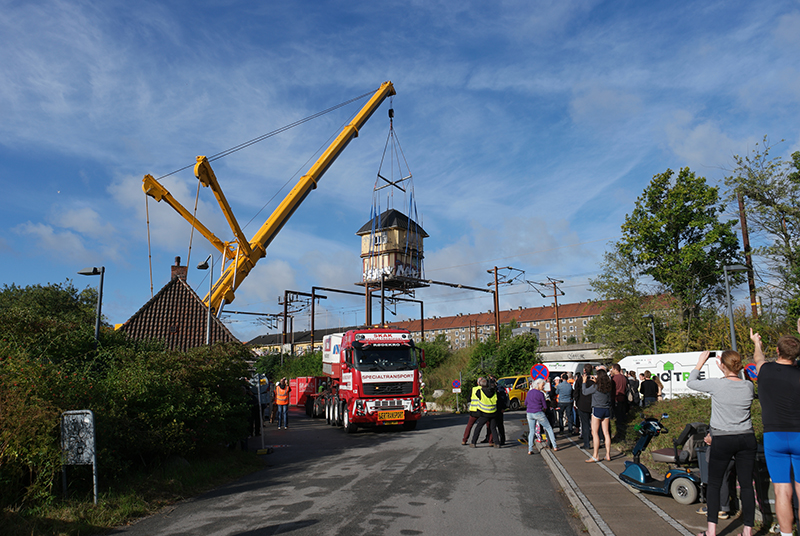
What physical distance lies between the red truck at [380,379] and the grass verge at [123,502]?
24.6ft

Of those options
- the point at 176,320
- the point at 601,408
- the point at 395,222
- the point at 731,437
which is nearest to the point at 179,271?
the point at 176,320

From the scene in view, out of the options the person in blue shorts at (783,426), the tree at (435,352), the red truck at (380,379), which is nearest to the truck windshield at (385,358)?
the red truck at (380,379)

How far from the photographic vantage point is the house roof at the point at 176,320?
2331 cm

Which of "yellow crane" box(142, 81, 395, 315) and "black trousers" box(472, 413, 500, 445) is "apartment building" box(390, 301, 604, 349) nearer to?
"yellow crane" box(142, 81, 395, 315)

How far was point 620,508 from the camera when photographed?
6.98 meters

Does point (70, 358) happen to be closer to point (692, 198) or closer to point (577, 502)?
point (577, 502)

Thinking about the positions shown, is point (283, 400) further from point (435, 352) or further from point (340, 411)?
point (435, 352)

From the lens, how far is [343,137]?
1181 inches

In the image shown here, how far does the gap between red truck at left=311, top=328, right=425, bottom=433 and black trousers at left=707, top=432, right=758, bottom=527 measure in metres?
13.4

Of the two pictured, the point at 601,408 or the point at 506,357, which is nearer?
the point at 601,408

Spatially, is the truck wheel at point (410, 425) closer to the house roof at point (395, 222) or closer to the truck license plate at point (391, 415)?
the truck license plate at point (391, 415)

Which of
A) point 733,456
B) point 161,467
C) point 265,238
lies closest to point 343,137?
point 265,238

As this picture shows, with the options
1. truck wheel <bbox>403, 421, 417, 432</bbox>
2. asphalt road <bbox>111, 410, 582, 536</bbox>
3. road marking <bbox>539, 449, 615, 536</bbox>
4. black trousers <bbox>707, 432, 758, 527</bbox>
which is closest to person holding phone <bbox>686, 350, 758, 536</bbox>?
black trousers <bbox>707, 432, 758, 527</bbox>

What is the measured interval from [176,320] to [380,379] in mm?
10718
